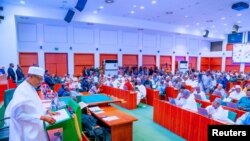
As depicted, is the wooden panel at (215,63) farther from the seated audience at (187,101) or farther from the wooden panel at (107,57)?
the seated audience at (187,101)

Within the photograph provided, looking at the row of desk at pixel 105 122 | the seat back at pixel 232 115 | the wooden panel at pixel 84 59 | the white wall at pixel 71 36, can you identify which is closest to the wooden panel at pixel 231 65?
the white wall at pixel 71 36

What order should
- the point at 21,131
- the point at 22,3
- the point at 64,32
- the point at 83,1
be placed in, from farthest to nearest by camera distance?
the point at 64,32, the point at 22,3, the point at 83,1, the point at 21,131

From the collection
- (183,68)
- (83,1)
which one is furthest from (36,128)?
(183,68)

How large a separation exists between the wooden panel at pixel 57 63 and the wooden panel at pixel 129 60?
5.22 m

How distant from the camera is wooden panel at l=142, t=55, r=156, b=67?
17312 millimetres

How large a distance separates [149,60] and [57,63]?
28.8 ft

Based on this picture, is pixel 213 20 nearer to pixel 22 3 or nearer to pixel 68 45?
pixel 68 45

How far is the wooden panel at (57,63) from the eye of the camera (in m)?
13.4

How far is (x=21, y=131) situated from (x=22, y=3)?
31.8ft

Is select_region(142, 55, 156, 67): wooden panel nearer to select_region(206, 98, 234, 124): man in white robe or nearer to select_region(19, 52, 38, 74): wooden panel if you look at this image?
select_region(19, 52, 38, 74): wooden panel

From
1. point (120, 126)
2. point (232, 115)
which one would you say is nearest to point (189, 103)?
point (232, 115)

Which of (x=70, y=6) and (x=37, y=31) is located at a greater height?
(x=70, y=6)

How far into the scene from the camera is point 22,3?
9.62m

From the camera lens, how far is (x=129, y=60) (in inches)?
653
